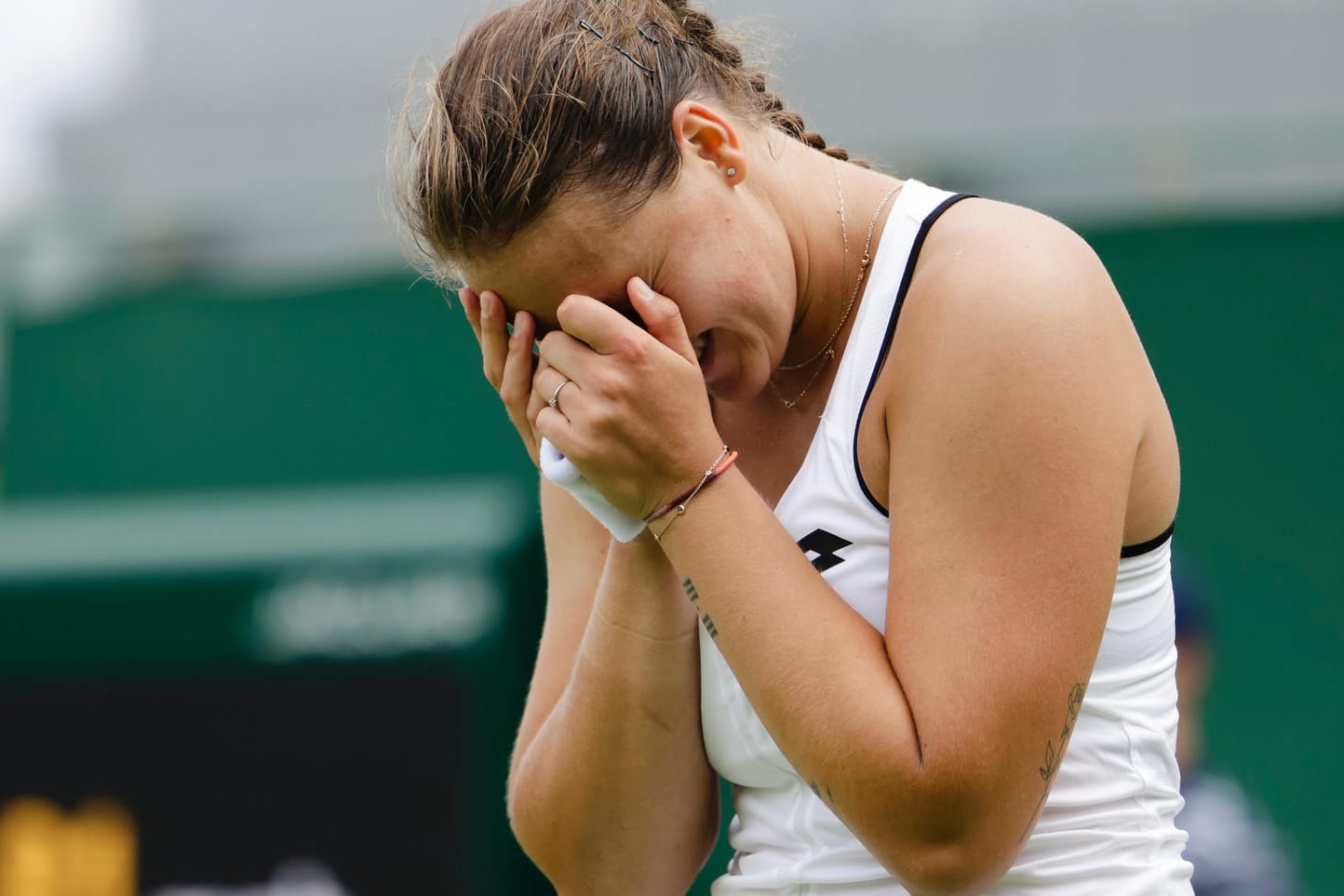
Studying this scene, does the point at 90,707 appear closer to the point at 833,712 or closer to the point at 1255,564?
the point at 833,712

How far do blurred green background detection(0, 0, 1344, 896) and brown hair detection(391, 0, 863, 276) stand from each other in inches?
9.9

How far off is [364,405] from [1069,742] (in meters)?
4.38

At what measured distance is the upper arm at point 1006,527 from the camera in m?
1.31

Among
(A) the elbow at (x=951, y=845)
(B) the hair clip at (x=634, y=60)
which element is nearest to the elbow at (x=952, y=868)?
(A) the elbow at (x=951, y=845)

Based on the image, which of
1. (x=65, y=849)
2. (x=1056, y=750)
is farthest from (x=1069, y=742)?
(x=65, y=849)

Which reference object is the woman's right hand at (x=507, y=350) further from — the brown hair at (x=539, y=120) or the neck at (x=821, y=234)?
the neck at (x=821, y=234)

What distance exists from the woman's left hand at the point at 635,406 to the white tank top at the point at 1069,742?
131 millimetres

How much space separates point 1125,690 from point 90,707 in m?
2.75

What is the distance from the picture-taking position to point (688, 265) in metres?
1.52

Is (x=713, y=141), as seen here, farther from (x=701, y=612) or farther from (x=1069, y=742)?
(x=1069, y=742)

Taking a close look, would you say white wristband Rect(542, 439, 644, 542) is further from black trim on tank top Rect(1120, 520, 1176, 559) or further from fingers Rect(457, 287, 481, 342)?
black trim on tank top Rect(1120, 520, 1176, 559)

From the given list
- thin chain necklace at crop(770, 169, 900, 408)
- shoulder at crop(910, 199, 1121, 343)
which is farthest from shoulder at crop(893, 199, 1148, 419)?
thin chain necklace at crop(770, 169, 900, 408)

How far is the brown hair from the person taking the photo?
148 centimetres

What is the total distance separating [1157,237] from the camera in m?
4.89
